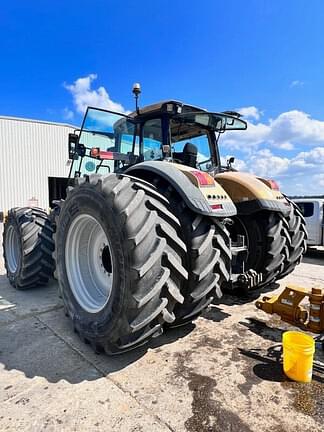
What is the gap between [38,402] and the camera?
1881 mm

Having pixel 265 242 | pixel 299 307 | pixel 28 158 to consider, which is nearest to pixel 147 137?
pixel 265 242

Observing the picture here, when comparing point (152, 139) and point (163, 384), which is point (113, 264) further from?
point (152, 139)

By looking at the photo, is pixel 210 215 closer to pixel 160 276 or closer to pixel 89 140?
pixel 160 276

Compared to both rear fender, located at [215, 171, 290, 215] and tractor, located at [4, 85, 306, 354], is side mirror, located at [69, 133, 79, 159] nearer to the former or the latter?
tractor, located at [4, 85, 306, 354]

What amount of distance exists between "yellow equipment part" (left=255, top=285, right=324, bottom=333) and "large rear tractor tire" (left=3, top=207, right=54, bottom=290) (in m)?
3.04

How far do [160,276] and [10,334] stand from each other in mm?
1882

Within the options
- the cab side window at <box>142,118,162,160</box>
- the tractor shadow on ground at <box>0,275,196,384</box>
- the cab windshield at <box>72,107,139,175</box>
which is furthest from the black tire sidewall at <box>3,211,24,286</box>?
the cab side window at <box>142,118,162,160</box>

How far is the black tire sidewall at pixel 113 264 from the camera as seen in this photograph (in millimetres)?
2135

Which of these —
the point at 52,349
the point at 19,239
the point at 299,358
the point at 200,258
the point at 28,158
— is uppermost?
the point at 28,158

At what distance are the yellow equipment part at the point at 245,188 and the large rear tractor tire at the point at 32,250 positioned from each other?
271 cm

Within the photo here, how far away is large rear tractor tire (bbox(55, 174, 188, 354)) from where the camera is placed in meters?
2.04

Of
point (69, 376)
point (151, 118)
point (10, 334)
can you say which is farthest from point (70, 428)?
point (151, 118)

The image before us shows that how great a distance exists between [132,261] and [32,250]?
106 inches

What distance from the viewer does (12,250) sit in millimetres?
4828
